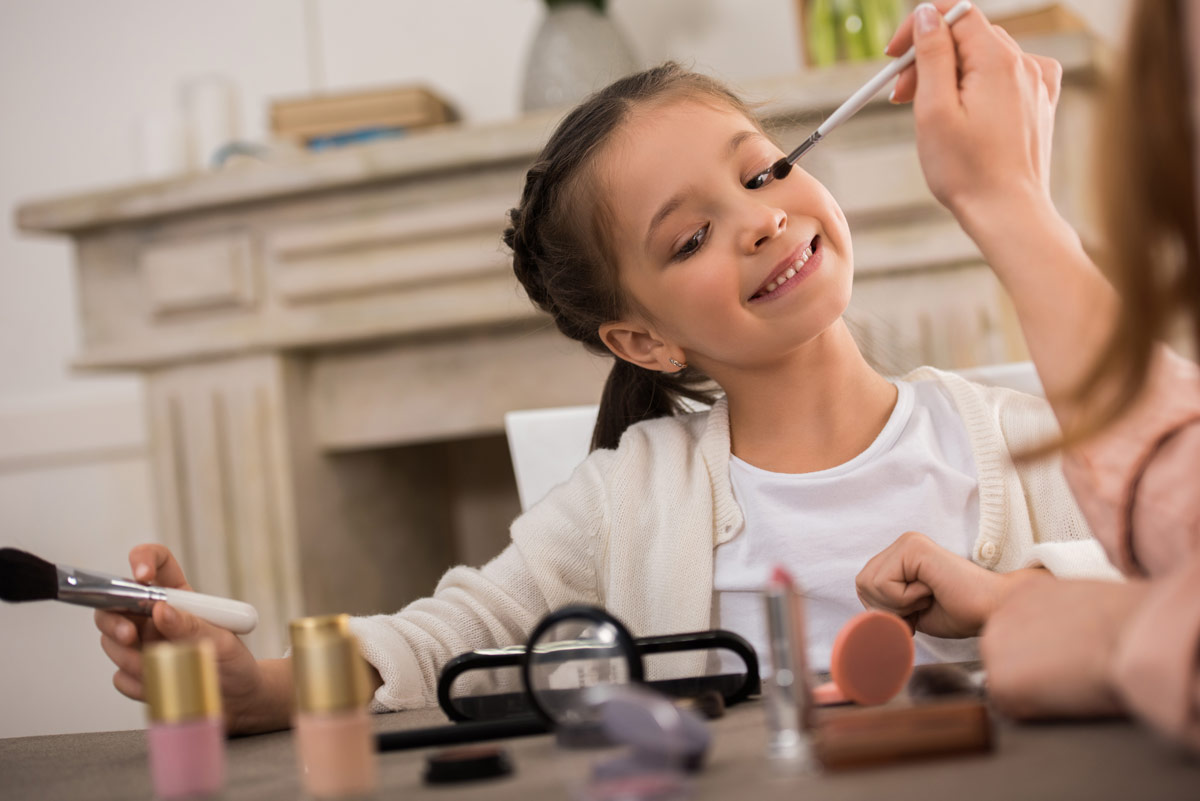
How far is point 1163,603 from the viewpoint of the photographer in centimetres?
40

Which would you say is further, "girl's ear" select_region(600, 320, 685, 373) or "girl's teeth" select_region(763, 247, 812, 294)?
"girl's ear" select_region(600, 320, 685, 373)

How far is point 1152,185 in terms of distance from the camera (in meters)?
0.43

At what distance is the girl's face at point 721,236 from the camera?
3.08ft

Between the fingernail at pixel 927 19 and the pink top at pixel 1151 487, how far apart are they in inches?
10.2

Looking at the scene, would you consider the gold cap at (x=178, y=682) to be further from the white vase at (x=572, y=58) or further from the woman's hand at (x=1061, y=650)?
the white vase at (x=572, y=58)

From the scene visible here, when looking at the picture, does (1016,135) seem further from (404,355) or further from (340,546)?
(340,546)

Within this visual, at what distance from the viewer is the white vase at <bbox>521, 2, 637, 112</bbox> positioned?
195 centimetres

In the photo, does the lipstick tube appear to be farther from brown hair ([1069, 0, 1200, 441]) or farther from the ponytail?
the ponytail

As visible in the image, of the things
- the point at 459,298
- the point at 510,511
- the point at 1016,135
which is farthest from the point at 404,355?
the point at 1016,135

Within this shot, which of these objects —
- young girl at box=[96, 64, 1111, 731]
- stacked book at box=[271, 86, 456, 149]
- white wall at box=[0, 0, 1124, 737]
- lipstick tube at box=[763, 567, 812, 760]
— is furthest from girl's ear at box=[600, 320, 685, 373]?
white wall at box=[0, 0, 1124, 737]

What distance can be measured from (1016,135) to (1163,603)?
36cm

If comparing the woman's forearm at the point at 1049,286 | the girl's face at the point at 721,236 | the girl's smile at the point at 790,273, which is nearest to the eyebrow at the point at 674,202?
the girl's face at the point at 721,236

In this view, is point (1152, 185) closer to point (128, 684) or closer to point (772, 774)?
point (772, 774)

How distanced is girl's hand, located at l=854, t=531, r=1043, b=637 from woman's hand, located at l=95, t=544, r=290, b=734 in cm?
41
